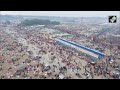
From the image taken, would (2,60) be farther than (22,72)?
Yes
